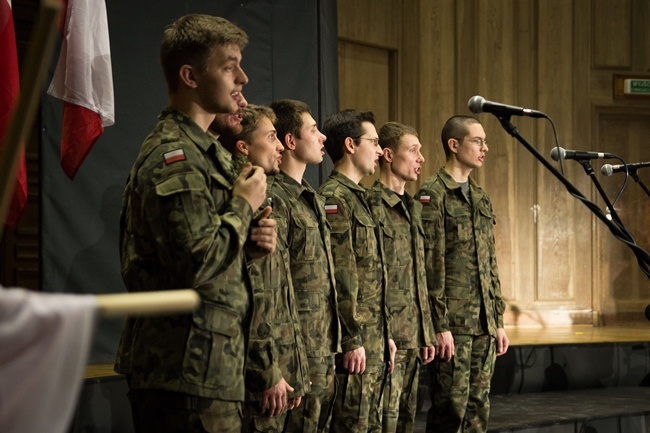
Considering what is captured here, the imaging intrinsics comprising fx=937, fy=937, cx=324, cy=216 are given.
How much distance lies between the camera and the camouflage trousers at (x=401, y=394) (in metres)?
3.73

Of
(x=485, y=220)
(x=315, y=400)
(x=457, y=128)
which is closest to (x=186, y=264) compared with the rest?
(x=315, y=400)

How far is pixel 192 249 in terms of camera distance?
1.92 m

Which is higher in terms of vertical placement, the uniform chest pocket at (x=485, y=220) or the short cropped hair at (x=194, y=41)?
the short cropped hair at (x=194, y=41)

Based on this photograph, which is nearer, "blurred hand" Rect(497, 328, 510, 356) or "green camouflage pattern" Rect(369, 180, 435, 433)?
"green camouflage pattern" Rect(369, 180, 435, 433)

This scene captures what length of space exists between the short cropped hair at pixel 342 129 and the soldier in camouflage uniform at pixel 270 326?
0.82 meters

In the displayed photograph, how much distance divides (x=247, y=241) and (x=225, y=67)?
402mm

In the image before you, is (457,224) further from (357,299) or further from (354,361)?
(354,361)

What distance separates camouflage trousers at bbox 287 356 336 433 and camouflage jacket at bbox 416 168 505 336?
1070 millimetres

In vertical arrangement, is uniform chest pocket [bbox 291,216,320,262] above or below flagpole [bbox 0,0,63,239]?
below

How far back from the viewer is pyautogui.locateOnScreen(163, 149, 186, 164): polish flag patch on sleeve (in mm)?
2006

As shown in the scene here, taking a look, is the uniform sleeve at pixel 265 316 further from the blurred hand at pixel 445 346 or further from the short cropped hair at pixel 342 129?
the blurred hand at pixel 445 346

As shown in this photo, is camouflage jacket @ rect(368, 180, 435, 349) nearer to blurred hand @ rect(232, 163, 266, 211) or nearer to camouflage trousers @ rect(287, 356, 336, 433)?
camouflage trousers @ rect(287, 356, 336, 433)

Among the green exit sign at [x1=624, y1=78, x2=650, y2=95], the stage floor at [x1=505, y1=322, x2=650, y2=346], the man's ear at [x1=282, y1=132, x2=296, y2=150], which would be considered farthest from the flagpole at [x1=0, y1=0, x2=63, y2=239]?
the green exit sign at [x1=624, y1=78, x2=650, y2=95]

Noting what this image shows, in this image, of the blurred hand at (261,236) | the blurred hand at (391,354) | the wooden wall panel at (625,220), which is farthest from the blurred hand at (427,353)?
the wooden wall panel at (625,220)
